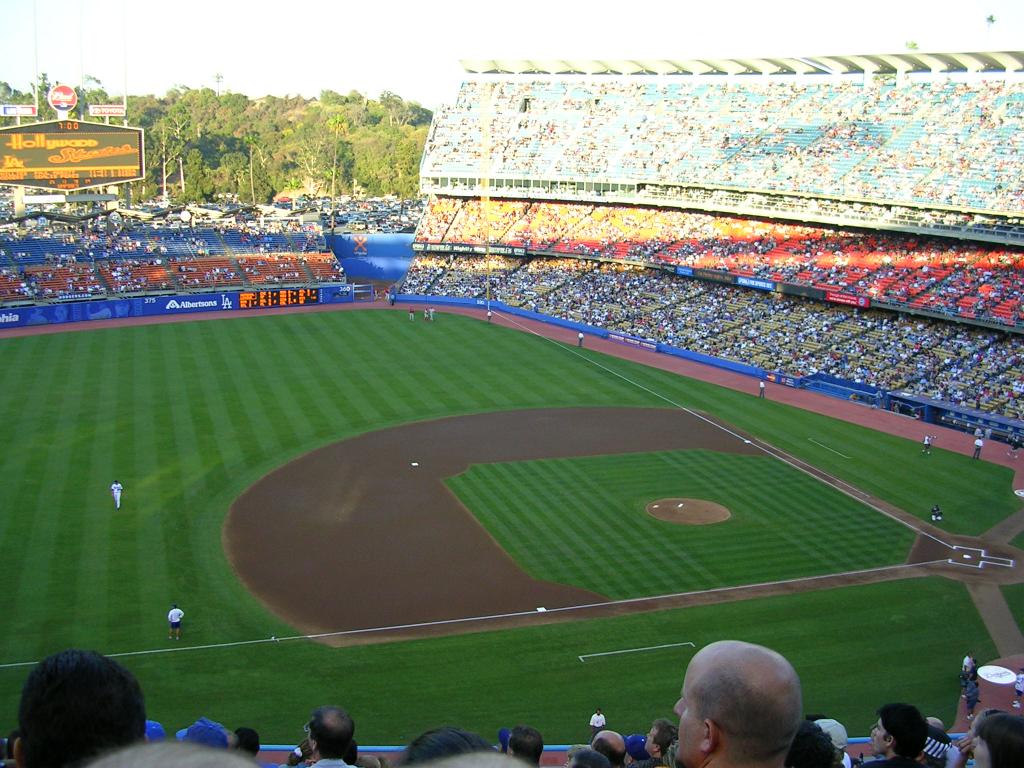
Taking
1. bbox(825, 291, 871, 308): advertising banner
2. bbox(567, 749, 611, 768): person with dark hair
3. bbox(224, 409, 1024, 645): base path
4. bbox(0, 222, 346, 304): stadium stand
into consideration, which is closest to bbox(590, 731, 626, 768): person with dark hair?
bbox(567, 749, 611, 768): person with dark hair

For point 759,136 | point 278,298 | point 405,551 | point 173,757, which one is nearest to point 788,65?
point 759,136

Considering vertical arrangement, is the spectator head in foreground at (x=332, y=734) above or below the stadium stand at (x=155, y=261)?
above

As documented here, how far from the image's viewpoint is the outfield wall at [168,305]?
206 feet

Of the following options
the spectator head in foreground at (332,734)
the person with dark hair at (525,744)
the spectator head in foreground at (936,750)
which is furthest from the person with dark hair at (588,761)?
the spectator head in foreground at (936,750)

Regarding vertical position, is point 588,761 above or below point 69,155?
below

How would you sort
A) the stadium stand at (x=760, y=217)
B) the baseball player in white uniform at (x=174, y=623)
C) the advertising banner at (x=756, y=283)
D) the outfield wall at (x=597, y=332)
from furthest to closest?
the advertising banner at (x=756, y=283) < the outfield wall at (x=597, y=332) < the stadium stand at (x=760, y=217) < the baseball player in white uniform at (x=174, y=623)

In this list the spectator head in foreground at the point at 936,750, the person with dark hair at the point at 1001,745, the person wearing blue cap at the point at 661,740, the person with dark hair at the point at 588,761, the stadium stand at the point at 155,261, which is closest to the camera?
the person with dark hair at the point at 1001,745

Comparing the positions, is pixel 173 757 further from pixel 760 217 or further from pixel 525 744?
pixel 760 217

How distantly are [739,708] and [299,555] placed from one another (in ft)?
87.8

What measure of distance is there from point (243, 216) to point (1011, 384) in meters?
67.2

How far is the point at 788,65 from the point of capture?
252ft

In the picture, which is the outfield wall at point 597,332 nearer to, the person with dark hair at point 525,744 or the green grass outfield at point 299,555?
the green grass outfield at point 299,555

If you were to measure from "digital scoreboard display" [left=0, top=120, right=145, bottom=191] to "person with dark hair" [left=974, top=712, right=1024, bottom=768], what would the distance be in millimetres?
71763

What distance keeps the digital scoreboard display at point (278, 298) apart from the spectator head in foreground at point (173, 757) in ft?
235
